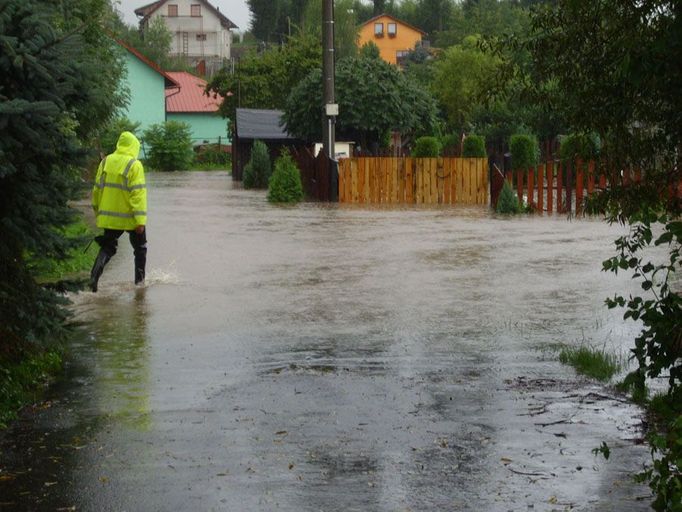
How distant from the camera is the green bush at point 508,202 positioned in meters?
26.8

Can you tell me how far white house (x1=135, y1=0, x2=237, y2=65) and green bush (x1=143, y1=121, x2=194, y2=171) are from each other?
8122cm

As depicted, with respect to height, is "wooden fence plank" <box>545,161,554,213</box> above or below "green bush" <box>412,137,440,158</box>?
below

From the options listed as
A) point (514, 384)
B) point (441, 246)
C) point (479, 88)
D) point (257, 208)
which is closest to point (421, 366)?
point (514, 384)

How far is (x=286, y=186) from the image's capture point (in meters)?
32.6

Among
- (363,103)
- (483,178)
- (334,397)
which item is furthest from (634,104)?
Answer: (363,103)

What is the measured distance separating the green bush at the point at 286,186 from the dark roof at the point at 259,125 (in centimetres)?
1837

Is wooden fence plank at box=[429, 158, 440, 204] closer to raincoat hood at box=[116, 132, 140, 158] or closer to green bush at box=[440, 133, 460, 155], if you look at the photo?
green bush at box=[440, 133, 460, 155]

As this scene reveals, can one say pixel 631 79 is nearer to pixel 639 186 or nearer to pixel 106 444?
pixel 639 186

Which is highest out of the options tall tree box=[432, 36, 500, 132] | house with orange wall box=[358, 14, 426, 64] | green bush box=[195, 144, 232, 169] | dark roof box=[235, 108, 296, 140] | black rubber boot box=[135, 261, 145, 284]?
house with orange wall box=[358, 14, 426, 64]

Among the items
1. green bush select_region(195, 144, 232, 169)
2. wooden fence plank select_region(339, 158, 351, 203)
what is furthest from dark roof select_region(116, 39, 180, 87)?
wooden fence plank select_region(339, 158, 351, 203)

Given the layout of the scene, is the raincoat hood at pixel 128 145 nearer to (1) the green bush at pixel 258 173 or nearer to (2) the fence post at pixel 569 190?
(2) the fence post at pixel 569 190

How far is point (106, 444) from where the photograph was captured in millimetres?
7109

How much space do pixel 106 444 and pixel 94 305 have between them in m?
5.86

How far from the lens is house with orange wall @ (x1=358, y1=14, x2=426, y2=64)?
141 m
